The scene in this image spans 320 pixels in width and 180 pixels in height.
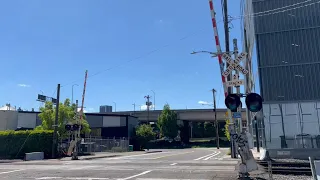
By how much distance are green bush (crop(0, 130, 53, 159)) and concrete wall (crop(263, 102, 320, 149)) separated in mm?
20822

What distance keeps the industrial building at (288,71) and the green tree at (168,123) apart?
5098 centimetres

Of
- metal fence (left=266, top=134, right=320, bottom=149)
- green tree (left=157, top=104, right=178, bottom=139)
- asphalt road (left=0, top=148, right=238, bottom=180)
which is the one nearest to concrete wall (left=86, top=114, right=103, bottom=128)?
green tree (left=157, top=104, right=178, bottom=139)

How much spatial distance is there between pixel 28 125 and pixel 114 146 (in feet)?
60.4

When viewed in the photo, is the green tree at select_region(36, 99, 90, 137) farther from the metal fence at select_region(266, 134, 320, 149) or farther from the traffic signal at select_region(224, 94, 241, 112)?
the traffic signal at select_region(224, 94, 241, 112)

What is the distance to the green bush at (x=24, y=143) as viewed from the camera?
103 ft

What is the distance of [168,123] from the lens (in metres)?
72.4

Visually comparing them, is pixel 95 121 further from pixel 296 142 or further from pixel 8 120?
pixel 296 142

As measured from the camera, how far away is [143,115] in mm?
87812

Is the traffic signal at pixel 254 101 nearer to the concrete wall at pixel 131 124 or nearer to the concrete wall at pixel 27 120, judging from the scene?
the concrete wall at pixel 27 120

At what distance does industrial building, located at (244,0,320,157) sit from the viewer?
2064 centimetres

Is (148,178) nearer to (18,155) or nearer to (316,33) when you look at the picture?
(316,33)

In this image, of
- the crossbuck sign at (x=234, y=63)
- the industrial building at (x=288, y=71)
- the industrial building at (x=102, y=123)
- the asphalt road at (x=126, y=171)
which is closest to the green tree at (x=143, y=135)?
the industrial building at (x=102, y=123)

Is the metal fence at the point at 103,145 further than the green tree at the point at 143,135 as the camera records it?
No

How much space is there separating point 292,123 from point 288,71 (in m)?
3.43
